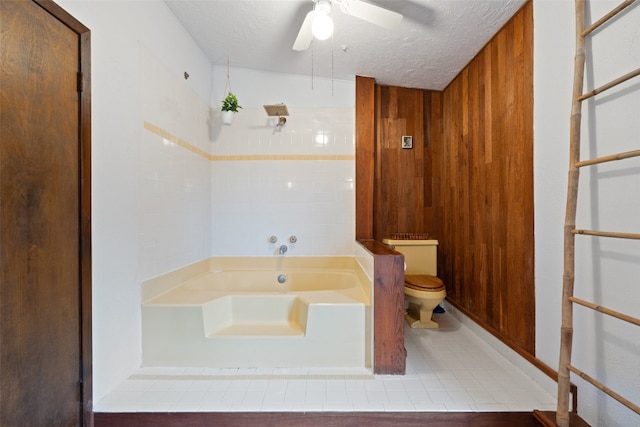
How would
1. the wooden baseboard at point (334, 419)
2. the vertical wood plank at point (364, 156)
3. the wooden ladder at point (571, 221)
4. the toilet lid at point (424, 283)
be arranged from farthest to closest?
Answer: the vertical wood plank at point (364, 156) → the toilet lid at point (424, 283) → the wooden baseboard at point (334, 419) → the wooden ladder at point (571, 221)

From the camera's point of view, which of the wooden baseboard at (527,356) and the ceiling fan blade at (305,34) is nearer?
the wooden baseboard at (527,356)

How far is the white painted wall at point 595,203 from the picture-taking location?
1.12 m

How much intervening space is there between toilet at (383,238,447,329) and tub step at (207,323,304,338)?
1.05 metres

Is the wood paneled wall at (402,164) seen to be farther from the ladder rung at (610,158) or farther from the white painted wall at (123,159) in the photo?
the white painted wall at (123,159)

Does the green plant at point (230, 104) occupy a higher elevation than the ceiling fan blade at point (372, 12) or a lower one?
lower

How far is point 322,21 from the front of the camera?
1.54m

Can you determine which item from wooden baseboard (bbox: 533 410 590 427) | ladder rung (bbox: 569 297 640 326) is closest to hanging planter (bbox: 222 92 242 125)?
ladder rung (bbox: 569 297 640 326)

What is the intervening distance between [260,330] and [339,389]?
2.22 ft

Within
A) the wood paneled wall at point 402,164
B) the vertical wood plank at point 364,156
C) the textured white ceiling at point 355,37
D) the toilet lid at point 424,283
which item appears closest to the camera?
the textured white ceiling at point 355,37

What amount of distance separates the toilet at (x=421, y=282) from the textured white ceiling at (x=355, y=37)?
1.66m

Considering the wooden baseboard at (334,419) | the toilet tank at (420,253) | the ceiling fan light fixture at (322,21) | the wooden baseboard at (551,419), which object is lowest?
the wooden baseboard at (334,419)

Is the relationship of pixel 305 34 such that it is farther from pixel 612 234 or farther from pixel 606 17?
pixel 612 234

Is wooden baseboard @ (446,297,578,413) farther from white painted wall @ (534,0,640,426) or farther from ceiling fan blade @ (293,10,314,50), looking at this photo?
ceiling fan blade @ (293,10,314,50)

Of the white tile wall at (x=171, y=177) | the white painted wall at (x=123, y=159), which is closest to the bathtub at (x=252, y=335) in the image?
the white painted wall at (x=123, y=159)
